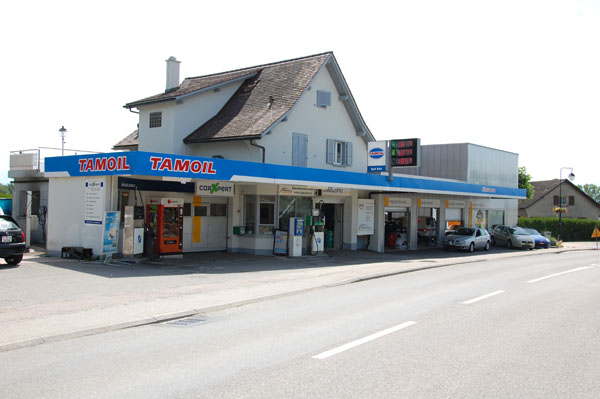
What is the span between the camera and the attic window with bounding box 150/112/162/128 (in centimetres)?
2577

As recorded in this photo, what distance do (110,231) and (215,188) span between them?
15.4 feet

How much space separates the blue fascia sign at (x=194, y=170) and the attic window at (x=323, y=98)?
4.66 meters

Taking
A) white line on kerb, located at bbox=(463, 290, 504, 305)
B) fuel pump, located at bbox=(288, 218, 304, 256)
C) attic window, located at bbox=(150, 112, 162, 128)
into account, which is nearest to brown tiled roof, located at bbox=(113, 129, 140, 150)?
attic window, located at bbox=(150, 112, 162, 128)

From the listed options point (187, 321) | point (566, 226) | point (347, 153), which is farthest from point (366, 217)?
point (566, 226)

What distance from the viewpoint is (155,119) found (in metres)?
25.9

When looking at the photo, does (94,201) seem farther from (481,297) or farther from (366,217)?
(366,217)

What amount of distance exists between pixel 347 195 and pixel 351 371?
19678 millimetres

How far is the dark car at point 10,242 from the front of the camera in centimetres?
1579

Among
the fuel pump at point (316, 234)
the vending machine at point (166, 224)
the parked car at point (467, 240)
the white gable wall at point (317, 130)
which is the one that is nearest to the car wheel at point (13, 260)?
the vending machine at point (166, 224)

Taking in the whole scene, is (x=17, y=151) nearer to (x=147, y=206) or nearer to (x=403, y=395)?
(x=147, y=206)

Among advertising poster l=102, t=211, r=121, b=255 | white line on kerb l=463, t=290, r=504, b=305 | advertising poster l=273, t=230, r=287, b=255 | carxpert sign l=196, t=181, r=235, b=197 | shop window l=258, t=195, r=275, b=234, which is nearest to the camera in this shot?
white line on kerb l=463, t=290, r=504, b=305

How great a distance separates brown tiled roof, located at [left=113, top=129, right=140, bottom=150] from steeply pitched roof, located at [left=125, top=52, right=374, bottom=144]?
3.02m

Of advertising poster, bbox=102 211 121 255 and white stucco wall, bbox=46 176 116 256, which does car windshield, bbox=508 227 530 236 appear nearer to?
advertising poster, bbox=102 211 121 255

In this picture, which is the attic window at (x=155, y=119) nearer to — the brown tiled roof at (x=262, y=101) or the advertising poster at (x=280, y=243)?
the brown tiled roof at (x=262, y=101)
